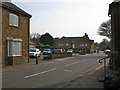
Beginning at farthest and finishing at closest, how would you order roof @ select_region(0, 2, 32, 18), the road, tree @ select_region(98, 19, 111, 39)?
tree @ select_region(98, 19, 111, 39)
roof @ select_region(0, 2, 32, 18)
the road

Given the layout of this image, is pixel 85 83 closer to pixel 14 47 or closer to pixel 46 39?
pixel 14 47

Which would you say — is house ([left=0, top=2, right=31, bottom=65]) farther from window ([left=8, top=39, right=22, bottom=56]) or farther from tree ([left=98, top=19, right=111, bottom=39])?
tree ([left=98, top=19, right=111, bottom=39])

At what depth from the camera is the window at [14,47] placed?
18.9 meters

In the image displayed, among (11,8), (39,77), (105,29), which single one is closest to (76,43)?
(105,29)

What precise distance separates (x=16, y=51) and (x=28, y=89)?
12.5 metres

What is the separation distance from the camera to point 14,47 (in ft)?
64.0

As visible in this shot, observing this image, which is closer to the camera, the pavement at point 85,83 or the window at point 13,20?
the pavement at point 85,83

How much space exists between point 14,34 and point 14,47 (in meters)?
1.51

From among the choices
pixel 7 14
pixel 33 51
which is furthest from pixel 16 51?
pixel 33 51

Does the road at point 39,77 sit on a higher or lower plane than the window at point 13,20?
lower

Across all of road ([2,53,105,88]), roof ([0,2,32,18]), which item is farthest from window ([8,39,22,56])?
road ([2,53,105,88])

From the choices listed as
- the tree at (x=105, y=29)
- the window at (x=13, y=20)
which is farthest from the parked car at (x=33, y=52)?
the tree at (x=105, y=29)

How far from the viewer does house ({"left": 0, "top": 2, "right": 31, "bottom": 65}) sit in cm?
1783

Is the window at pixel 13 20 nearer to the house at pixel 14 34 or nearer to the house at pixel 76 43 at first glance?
the house at pixel 14 34
